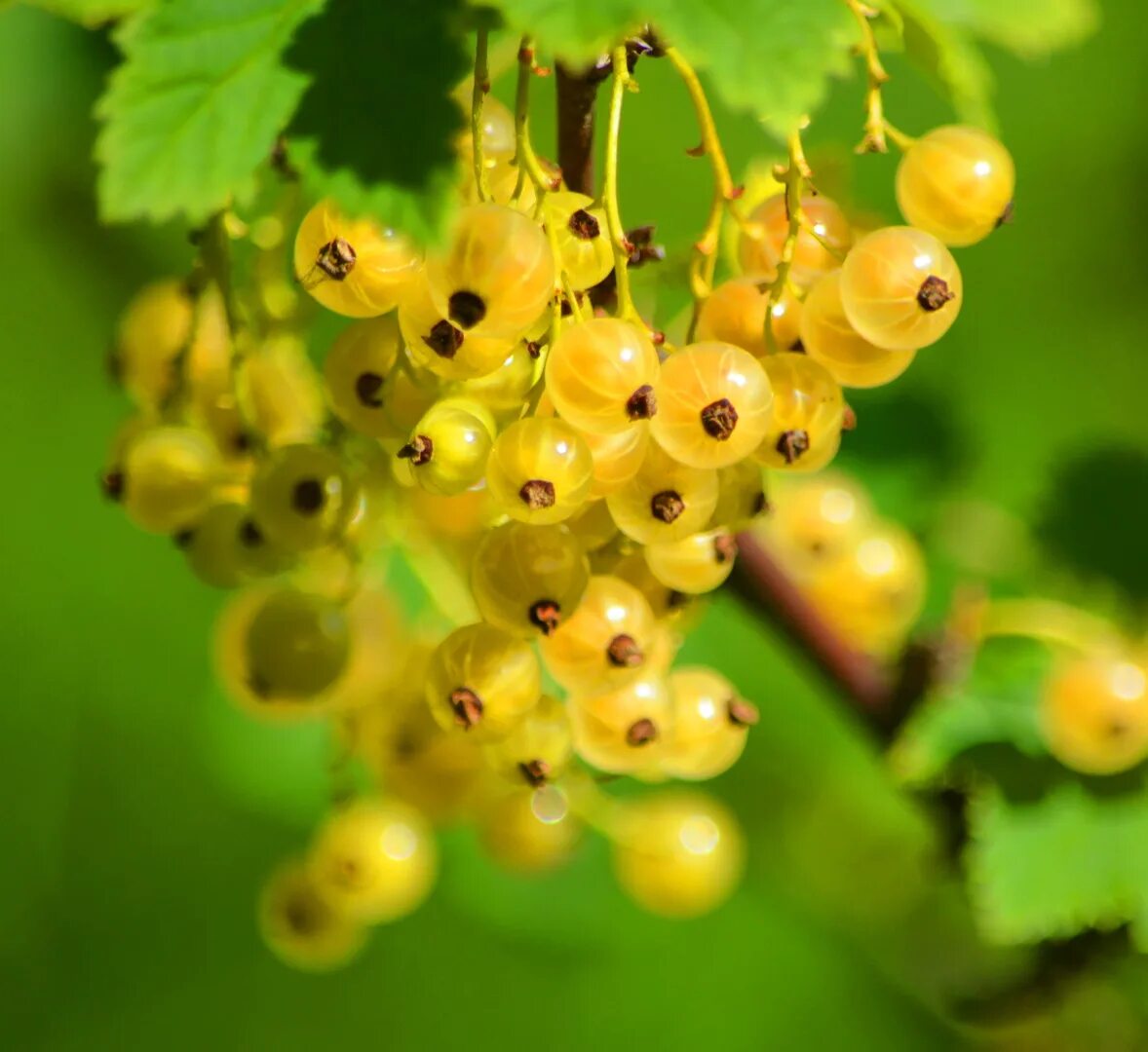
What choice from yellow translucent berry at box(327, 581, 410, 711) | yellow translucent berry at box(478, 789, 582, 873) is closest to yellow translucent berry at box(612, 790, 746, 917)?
yellow translucent berry at box(478, 789, 582, 873)

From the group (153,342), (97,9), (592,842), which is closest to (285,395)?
(153,342)

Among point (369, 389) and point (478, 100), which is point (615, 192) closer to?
point (478, 100)

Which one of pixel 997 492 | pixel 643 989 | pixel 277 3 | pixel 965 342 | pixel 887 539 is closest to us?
pixel 277 3

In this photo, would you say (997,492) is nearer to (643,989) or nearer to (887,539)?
(887,539)

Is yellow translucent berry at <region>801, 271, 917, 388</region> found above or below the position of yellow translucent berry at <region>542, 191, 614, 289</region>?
below

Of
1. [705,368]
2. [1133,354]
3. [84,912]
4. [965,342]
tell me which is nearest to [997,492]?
[965,342]

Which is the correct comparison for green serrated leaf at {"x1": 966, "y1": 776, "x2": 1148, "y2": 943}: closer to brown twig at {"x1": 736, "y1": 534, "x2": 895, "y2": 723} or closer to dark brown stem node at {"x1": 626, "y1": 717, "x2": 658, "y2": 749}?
brown twig at {"x1": 736, "y1": 534, "x2": 895, "y2": 723}
